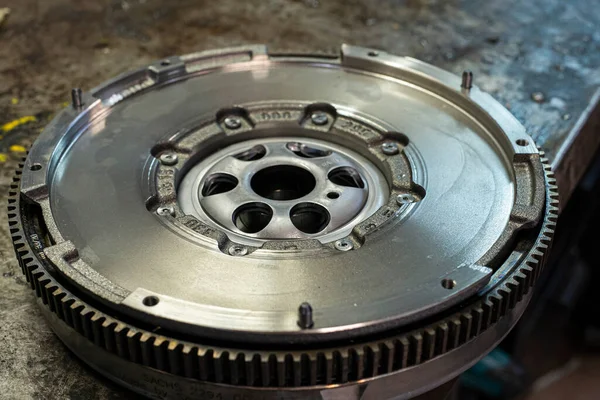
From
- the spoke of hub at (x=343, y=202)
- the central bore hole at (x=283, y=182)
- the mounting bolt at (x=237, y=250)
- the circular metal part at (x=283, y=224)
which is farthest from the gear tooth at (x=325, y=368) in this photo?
the central bore hole at (x=283, y=182)

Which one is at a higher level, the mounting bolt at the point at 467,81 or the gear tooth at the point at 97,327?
the mounting bolt at the point at 467,81

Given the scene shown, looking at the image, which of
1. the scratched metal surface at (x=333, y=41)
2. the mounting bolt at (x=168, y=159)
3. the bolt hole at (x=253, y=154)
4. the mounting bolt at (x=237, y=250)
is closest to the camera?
the mounting bolt at (x=237, y=250)

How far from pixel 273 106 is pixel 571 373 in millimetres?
2414

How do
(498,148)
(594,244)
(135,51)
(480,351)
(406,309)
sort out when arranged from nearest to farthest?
(406,309) < (480,351) < (498,148) < (135,51) < (594,244)

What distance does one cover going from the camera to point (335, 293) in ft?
4.12

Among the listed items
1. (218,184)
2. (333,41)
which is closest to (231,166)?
(218,184)

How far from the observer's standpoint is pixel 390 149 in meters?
1.69

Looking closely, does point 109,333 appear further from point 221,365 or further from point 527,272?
point 527,272

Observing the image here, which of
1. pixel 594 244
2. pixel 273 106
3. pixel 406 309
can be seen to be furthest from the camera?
pixel 594 244

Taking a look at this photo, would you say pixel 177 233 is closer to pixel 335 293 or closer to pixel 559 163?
pixel 335 293

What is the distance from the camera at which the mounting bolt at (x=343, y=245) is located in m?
1.40

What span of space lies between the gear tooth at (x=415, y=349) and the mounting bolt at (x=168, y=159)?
2.40 feet

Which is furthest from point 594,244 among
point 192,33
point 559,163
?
point 192,33

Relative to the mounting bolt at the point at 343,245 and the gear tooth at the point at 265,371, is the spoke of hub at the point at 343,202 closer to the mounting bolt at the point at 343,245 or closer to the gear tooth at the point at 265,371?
the mounting bolt at the point at 343,245
